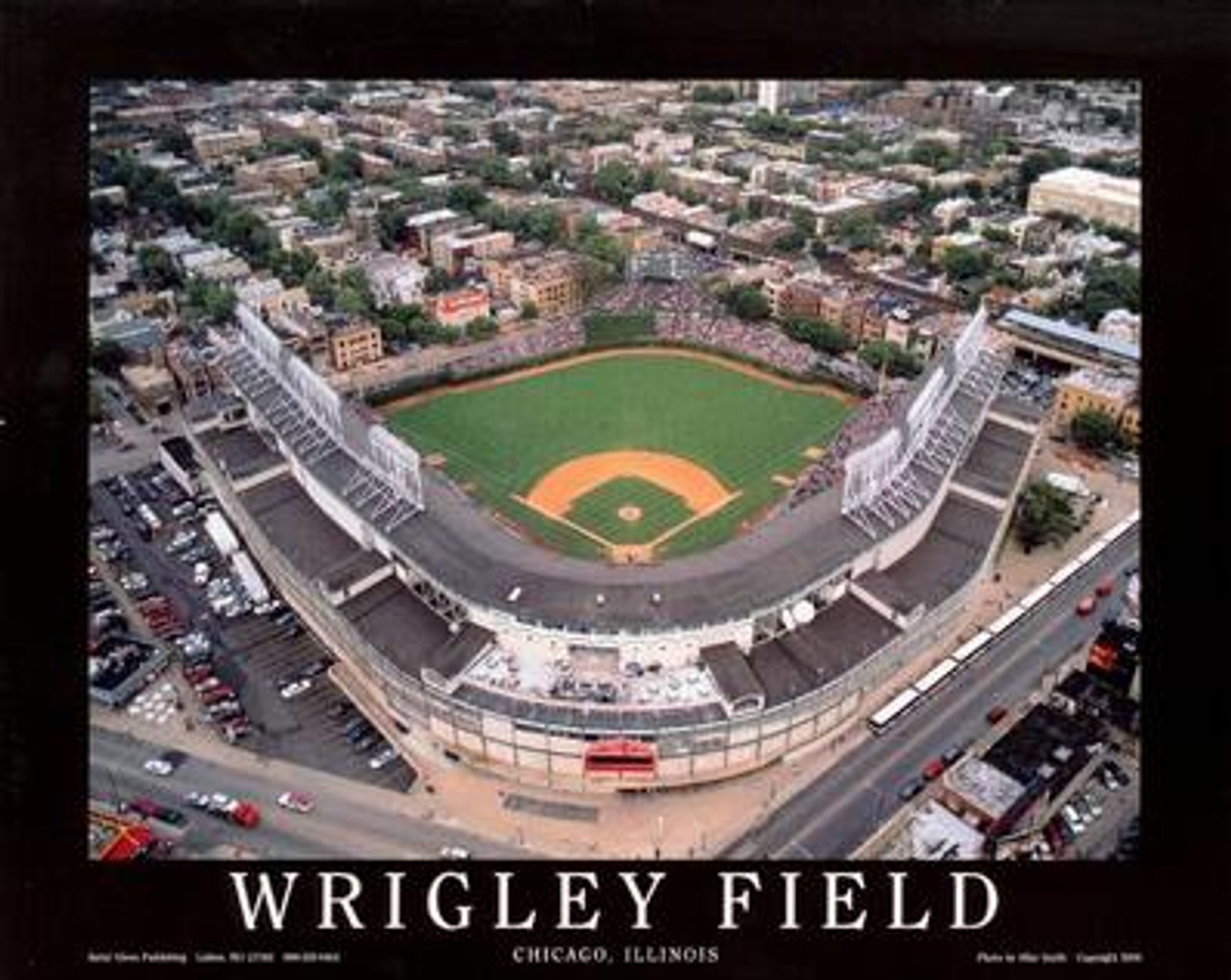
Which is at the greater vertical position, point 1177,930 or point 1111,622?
point 1177,930

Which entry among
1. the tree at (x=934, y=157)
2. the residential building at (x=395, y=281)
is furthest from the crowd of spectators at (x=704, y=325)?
the tree at (x=934, y=157)

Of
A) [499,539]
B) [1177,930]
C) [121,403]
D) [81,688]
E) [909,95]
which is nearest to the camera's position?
[1177,930]

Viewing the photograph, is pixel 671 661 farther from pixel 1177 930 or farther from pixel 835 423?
pixel 835 423

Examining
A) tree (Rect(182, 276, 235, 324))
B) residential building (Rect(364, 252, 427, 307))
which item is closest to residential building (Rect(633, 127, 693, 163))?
residential building (Rect(364, 252, 427, 307))

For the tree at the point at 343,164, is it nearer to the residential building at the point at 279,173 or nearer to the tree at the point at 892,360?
the residential building at the point at 279,173

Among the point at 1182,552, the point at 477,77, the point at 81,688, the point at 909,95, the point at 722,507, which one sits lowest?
the point at 722,507

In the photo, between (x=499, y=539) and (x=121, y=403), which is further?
(x=121, y=403)

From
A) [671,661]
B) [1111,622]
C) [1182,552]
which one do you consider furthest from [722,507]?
[1182,552]
